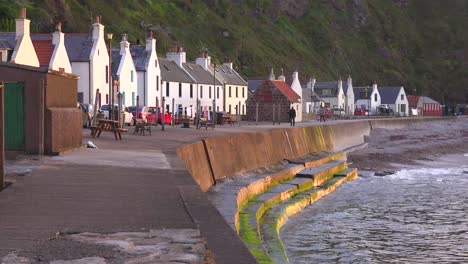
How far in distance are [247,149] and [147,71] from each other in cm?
3620

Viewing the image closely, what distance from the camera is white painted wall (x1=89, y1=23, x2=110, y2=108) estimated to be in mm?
55594

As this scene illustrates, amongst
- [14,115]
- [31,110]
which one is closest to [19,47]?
[14,115]

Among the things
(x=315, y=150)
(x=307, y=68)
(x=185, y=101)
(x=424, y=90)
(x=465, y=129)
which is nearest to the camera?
(x=315, y=150)

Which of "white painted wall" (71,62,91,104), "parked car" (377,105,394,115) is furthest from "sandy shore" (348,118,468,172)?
"parked car" (377,105,394,115)

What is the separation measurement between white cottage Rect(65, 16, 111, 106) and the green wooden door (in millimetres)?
35624

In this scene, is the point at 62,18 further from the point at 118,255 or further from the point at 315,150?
the point at 118,255

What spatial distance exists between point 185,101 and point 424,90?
132193 millimetres

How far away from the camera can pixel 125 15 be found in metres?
116

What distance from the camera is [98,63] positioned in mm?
56469

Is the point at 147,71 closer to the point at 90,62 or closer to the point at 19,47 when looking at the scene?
the point at 90,62

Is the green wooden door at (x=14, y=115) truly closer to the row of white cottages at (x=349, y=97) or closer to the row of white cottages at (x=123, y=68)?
the row of white cottages at (x=123, y=68)

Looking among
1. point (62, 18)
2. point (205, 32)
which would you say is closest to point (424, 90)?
point (205, 32)

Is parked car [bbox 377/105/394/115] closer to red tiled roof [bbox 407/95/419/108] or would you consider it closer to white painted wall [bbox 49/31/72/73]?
red tiled roof [bbox 407/95/419/108]

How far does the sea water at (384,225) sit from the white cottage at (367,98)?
9885cm
